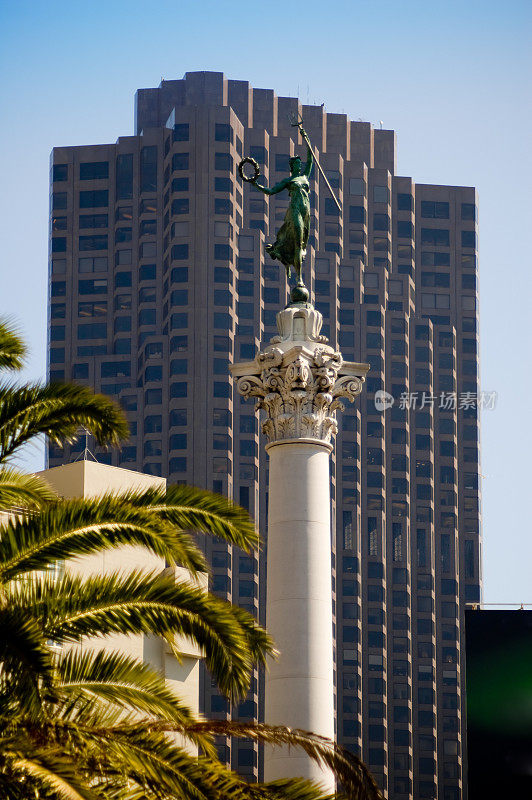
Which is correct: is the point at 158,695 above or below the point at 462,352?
below

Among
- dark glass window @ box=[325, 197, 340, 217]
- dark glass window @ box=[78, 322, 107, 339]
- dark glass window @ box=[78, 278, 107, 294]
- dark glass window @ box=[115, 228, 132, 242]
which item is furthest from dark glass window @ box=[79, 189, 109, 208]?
dark glass window @ box=[325, 197, 340, 217]

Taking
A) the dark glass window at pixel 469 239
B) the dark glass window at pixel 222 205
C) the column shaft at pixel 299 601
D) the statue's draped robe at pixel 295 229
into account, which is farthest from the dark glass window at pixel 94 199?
the column shaft at pixel 299 601

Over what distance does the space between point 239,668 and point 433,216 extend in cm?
16186

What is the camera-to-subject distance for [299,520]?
34.8m

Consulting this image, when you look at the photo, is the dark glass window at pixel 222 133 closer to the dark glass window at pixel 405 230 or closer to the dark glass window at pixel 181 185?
the dark glass window at pixel 181 185

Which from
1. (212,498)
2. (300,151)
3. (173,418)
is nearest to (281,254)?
(212,498)

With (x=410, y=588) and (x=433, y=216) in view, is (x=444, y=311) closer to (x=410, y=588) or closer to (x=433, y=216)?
(x=433, y=216)

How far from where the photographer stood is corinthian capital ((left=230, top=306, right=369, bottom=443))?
3584 cm

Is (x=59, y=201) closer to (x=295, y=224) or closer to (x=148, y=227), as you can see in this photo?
(x=148, y=227)

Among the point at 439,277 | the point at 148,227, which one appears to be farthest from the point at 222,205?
the point at 439,277

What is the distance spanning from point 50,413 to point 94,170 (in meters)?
152

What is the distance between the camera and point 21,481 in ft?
82.7

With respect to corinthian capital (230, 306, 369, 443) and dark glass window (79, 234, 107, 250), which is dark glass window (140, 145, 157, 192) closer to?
dark glass window (79, 234, 107, 250)

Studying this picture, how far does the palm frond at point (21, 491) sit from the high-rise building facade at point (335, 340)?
12552 cm
